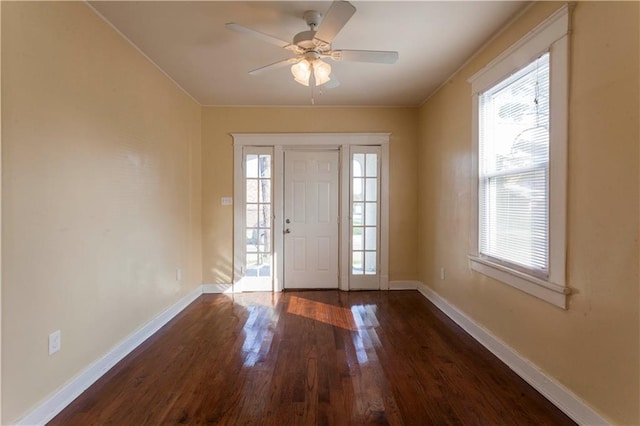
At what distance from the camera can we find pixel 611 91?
151 cm

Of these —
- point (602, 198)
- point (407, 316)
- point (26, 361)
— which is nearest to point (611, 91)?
point (602, 198)

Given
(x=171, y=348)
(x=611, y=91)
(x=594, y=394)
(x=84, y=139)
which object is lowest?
(x=171, y=348)

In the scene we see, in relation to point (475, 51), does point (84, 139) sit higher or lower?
lower

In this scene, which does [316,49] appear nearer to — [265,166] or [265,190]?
[265,166]

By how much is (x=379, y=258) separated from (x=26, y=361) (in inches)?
137

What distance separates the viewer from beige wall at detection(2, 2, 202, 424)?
1.53m

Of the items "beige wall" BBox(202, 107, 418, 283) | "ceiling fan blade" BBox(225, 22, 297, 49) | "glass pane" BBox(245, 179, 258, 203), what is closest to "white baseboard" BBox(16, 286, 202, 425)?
"beige wall" BBox(202, 107, 418, 283)

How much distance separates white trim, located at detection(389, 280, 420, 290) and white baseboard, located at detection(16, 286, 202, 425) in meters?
2.71

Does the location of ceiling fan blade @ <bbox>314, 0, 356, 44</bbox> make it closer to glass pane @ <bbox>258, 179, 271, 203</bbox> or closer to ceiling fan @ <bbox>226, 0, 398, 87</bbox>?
ceiling fan @ <bbox>226, 0, 398, 87</bbox>

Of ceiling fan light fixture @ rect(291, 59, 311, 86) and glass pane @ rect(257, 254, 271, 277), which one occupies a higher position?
ceiling fan light fixture @ rect(291, 59, 311, 86)

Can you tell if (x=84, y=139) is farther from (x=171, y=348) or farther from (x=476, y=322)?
(x=476, y=322)

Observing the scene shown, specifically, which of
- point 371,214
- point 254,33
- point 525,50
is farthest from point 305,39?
point 371,214

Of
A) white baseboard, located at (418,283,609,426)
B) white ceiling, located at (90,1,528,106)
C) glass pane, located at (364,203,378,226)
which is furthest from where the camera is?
glass pane, located at (364,203,378,226)

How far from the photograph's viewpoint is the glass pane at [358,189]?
13.6ft
